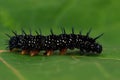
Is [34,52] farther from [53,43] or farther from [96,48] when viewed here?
[96,48]

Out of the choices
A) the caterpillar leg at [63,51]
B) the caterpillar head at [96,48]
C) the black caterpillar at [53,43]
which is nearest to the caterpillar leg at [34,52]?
the black caterpillar at [53,43]

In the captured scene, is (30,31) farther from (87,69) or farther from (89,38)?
(87,69)

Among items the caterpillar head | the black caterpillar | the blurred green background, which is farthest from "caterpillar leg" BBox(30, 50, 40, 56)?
the caterpillar head

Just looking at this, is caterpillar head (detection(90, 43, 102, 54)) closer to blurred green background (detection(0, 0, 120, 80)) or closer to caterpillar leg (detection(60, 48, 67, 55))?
blurred green background (detection(0, 0, 120, 80))

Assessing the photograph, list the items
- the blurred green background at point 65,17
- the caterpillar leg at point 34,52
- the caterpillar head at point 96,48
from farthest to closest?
the blurred green background at point 65,17, the caterpillar head at point 96,48, the caterpillar leg at point 34,52

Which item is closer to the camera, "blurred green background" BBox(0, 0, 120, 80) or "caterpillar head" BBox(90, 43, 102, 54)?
"caterpillar head" BBox(90, 43, 102, 54)

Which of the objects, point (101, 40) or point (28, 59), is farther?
point (101, 40)

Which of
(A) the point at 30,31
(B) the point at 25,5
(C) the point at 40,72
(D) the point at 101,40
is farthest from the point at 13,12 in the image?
(C) the point at 40,72

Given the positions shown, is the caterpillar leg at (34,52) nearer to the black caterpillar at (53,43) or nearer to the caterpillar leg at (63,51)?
the black caterpillar at (53,43)
